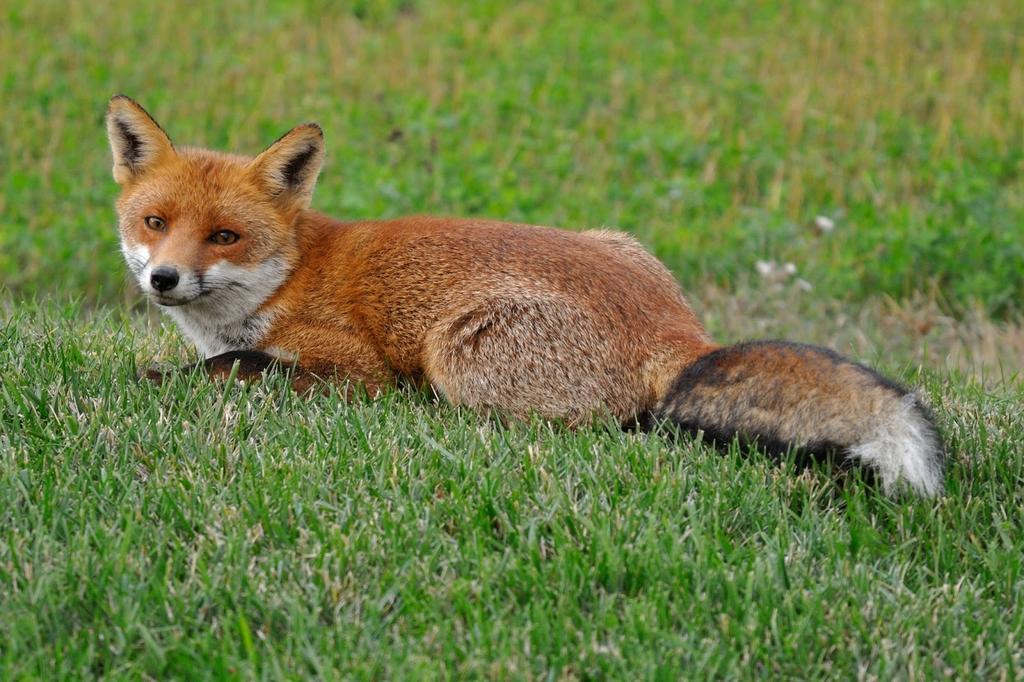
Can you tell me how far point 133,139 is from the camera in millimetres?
5719

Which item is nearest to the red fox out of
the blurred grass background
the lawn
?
the lawn

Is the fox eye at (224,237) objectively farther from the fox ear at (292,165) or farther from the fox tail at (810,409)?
the fox tail at (810,409)

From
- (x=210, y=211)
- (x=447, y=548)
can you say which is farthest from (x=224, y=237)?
(x=447, y=548)

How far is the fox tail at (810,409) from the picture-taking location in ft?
14.3

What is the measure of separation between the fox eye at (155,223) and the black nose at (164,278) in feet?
1.22

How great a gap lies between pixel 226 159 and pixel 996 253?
642 cm

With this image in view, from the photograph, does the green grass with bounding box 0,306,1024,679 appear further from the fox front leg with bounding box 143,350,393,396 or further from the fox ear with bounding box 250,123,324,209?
the fox ear with bounding box 250,123,324,209

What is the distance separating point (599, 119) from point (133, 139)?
25.6 ft

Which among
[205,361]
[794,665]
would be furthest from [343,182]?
[794,665]

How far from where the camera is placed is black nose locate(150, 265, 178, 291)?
16.8 ft

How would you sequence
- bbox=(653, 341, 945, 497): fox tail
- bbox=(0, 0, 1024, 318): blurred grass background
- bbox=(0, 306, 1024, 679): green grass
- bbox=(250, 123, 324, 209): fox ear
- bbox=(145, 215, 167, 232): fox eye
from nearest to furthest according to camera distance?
bbox=(0, 306, 1024, 679): green grass
bbox=(653, 341, 945, 497): fox tail
bbox=(145, 215, 167, 232): fox eye
bbox=(250, 123, 324, 209): fox ear
bbox=(0, 0, 1024, 318): blurred grass background

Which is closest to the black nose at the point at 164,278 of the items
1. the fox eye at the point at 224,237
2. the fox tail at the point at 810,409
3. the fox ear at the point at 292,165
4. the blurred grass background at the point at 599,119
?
the fox eye at the point at 224,237

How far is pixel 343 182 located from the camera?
37.2ft

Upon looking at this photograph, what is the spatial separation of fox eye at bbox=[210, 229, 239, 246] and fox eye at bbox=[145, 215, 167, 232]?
234 mm
